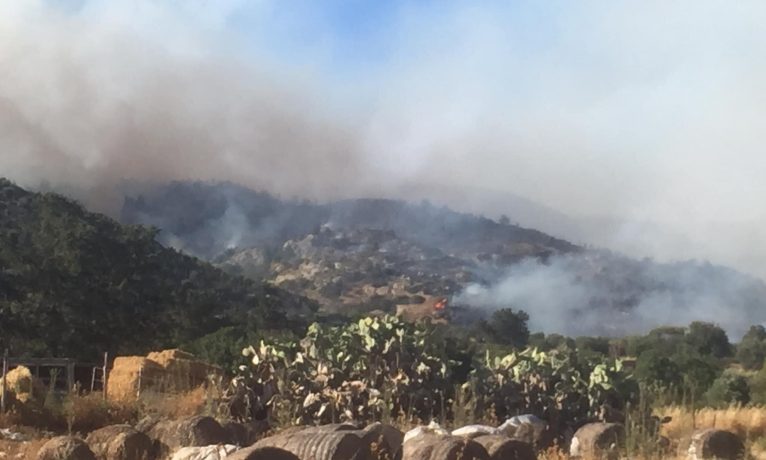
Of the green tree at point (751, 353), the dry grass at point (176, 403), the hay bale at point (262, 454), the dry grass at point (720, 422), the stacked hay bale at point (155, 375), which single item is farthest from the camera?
the green tree at point (751, 353)

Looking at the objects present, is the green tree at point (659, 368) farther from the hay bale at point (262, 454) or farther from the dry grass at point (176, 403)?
the hay bale at point (262, 454)

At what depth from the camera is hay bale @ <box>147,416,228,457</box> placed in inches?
449

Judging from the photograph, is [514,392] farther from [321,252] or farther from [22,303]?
[321,252]

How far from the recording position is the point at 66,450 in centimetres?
1030

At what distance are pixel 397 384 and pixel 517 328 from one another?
49611 millimetres

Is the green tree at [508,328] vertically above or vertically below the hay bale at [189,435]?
above

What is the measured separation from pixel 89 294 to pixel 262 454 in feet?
105

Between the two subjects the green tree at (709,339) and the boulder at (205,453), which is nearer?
the boulder at (205,453)

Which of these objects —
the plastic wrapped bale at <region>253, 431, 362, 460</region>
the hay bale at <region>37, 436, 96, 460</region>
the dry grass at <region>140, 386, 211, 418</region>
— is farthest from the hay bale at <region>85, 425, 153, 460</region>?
the dry grass at <region>140, 386, 211, 418</region>

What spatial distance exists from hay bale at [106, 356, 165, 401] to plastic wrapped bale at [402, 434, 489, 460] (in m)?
10.7

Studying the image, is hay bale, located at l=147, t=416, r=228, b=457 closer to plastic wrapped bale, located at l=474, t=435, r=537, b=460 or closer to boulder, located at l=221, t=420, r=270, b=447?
→ boulder, located at l=221, t=420, r=270, b=447

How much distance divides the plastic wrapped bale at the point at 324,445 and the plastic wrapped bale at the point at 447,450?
1.83 feet

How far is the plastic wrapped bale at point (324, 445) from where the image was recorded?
8875mm

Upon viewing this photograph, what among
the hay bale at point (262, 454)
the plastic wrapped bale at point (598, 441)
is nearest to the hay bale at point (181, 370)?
the plastic wrapped bale at point (598, 441)
